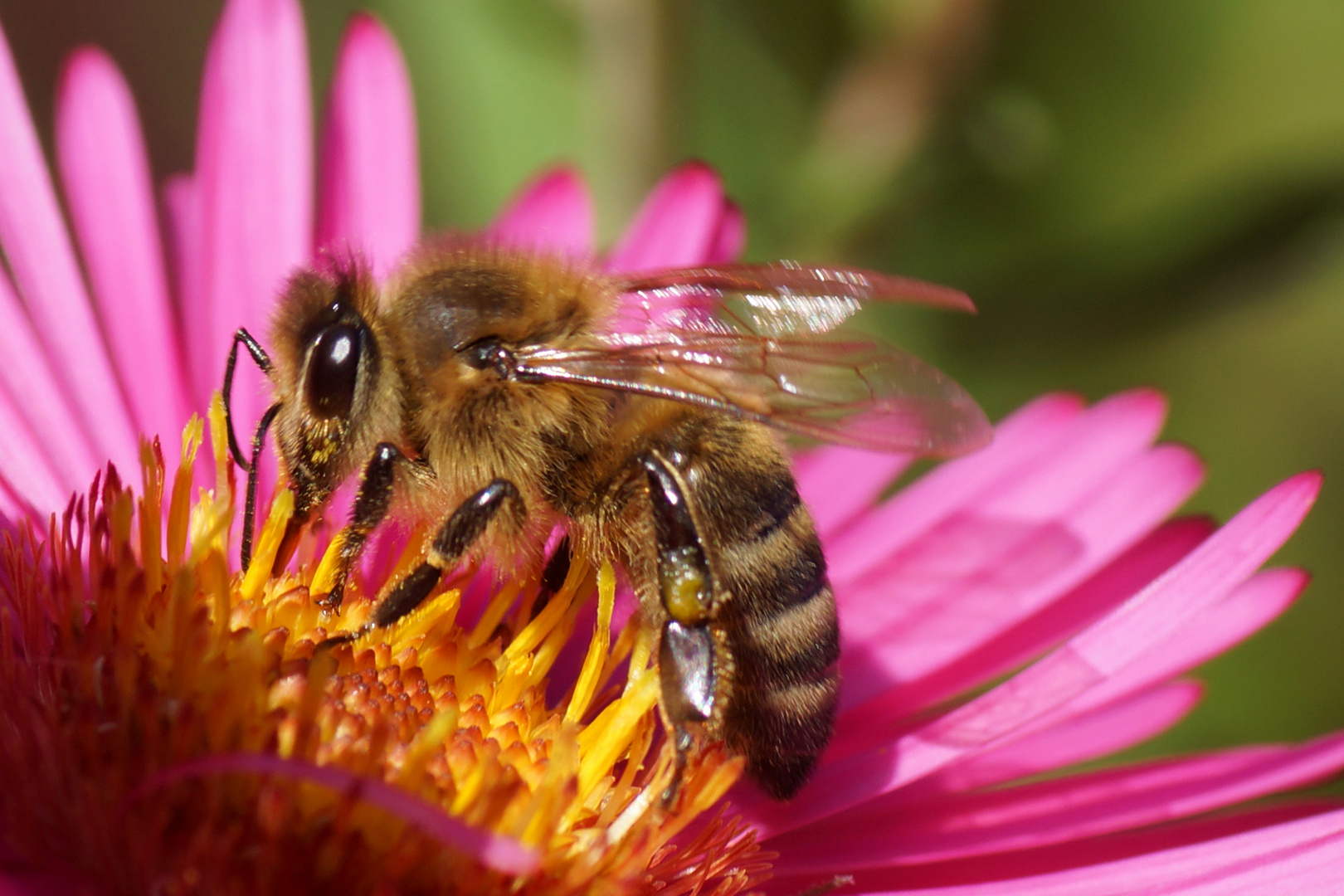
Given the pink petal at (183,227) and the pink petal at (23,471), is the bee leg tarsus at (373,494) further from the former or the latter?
the pink petal at (183,227)

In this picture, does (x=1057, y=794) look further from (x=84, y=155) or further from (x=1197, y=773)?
(x=84, y=155)

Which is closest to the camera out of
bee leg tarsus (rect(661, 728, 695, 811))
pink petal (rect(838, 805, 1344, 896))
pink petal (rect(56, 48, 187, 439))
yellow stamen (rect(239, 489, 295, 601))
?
pink petal (rect(838, 805, 1344, 896))

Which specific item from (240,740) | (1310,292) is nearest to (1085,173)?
(1310,292)

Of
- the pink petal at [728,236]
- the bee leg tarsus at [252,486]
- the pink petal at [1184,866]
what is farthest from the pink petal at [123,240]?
the pink petal at [1184,866]

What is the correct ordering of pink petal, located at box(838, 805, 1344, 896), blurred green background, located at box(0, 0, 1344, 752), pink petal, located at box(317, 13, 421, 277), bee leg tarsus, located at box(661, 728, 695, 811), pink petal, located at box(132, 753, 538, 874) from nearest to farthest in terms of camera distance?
pink petal, located at box(132, 753, 538, 874) < pink petal, located at box(838, 805, 1344, 896) < bee leg tarsus, located at box(661, 728, 695, 811) < pink petal, located at box(317, 13, 421, 277) < blurred green background, located at box(0, 0, 1344, 752)

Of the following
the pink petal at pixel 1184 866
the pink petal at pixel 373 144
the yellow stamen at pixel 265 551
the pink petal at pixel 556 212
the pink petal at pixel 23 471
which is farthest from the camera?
the pink petal at pixel 556 212

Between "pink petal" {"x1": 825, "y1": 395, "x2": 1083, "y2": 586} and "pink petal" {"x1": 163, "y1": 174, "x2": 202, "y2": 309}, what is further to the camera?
"pink petal" {"x1": 163, "y1": 174, "x2": 202, "y2": 309}

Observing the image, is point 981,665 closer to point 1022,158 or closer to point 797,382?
point 797,382

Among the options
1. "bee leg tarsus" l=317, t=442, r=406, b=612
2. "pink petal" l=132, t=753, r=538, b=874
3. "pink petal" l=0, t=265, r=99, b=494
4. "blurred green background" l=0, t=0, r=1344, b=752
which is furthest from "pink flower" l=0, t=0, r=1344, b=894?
"pink petal" l=132, t=753, r=538, b=874

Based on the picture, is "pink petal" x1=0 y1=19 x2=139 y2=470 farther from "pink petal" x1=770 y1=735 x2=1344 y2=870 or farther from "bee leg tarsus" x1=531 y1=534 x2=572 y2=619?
"pink petal" x1=770 y1=735 x2=1344 y2=870
